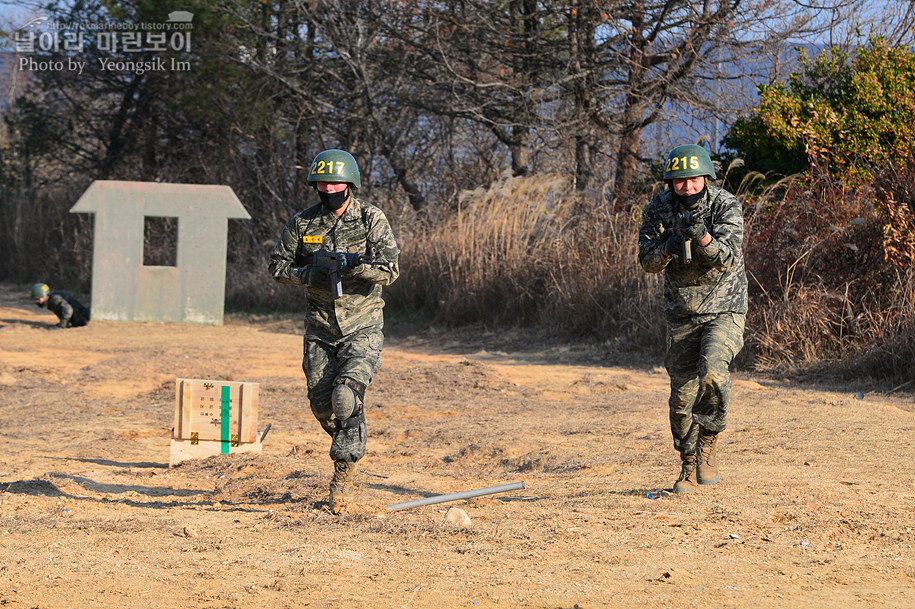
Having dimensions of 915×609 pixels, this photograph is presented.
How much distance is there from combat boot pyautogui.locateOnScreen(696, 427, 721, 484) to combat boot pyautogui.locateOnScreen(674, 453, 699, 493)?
0.04 m

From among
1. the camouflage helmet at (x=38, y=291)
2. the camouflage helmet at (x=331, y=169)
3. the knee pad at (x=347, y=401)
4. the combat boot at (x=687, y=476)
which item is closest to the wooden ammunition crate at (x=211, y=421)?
the knee pad at (x=347, y=401)

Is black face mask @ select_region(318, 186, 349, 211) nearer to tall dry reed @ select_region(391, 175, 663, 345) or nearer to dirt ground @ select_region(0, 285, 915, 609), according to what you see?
dirt ground @ select_region(0, 285, 915, 609)

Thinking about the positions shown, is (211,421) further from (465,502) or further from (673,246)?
(673,246)

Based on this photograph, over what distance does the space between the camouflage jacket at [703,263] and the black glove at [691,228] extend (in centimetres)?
7

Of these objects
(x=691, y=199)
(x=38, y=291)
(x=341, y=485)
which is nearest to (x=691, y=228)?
(x=691, y=199)

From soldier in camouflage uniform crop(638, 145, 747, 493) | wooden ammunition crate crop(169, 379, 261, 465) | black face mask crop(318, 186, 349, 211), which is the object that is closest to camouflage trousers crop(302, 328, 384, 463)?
black face mask crop(318, 186, 349, 211)

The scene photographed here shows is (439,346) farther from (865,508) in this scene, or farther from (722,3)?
(865,508)

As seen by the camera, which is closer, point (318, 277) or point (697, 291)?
point (318, 277)

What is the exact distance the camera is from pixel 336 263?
206 inches

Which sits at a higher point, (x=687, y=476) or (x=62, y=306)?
(x=62, y=306)

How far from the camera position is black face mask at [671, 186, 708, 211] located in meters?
5.38

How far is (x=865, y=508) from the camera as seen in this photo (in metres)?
5.11

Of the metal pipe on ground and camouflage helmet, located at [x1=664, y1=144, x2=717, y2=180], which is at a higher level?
camouflage helmet, located at [x1=664, y1=144, x2=717, y2=180]

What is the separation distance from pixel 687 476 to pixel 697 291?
1063 mm
